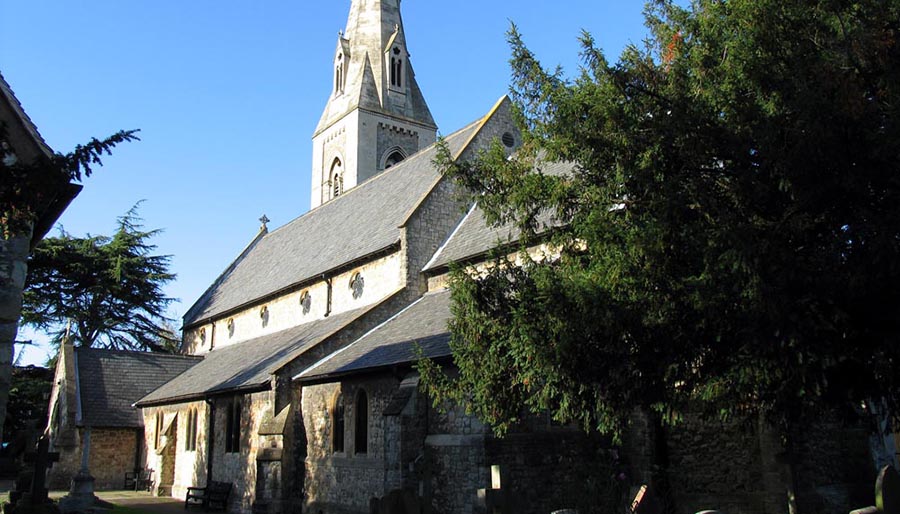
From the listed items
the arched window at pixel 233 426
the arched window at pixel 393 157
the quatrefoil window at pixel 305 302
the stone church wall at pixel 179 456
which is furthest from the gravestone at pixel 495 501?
the arched window at pixel 393 157

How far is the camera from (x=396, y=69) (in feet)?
143

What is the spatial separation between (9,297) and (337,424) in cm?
988

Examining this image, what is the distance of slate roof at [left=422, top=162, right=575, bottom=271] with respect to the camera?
62.3ft

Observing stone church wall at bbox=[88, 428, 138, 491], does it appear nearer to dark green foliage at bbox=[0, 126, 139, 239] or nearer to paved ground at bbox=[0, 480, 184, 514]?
paved ground at bbox=[0, 480, 184, 514]

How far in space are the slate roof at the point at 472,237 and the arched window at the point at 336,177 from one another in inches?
822

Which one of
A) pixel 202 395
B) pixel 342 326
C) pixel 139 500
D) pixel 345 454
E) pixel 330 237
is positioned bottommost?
pixel 139 500

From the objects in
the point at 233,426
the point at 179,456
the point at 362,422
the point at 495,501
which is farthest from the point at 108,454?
the point at 495,501

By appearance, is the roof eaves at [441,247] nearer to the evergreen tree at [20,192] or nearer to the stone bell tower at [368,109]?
the evergreen tree at [20,192]

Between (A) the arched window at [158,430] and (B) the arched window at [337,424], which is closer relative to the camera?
(B) the arched window at [337,424]

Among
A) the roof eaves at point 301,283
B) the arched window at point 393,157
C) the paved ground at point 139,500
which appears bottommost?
the paved ground at point 139,500

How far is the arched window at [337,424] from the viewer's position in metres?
17.5

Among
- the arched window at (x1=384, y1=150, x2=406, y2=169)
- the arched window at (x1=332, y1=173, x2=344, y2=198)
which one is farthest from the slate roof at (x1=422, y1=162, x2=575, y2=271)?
the arched window at (x1=332, y1=173, x2=344, y2=198)

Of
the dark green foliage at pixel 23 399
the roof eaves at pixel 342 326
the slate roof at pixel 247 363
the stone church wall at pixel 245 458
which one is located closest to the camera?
the roof eaves at pixel 342 326

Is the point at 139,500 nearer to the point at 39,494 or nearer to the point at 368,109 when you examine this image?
the point at 39,494
